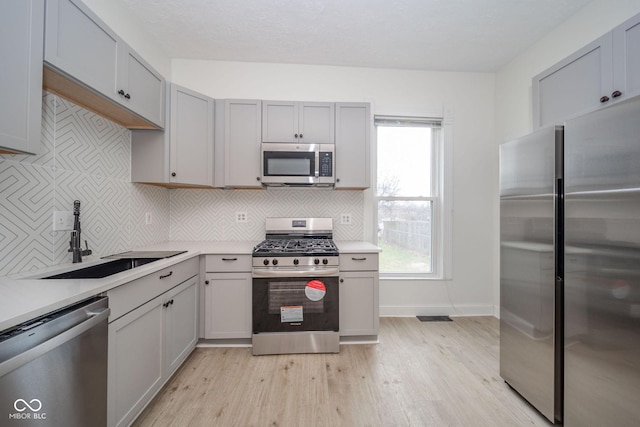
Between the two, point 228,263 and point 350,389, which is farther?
point 228,263

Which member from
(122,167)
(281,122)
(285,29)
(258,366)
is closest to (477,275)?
(258,366)

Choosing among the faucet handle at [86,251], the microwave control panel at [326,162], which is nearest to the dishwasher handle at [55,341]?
the faucet handle at [86,251]

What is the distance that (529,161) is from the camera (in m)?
1.61

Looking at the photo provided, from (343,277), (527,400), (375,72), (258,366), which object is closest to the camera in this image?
(527,400)

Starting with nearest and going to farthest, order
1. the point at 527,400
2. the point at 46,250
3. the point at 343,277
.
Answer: the point at 46,250, the point at 527,400, the point at 343,277

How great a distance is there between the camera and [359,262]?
237cm

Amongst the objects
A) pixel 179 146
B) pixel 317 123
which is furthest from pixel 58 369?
pixel 317 123

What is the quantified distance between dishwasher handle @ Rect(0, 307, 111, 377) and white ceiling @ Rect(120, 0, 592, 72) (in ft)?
7.68

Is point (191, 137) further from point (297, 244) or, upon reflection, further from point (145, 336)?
point (145, 336)

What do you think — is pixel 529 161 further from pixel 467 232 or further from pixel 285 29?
pixel 285 29

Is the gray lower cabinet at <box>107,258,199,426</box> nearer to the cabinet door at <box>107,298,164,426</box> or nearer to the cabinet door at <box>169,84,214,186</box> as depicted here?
the cabinet door at <box>107,298,164,426</box>

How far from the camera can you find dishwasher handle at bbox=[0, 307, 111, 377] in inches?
31.0

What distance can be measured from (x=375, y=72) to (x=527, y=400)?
326 cm

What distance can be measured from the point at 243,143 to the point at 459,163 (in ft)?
8.27
